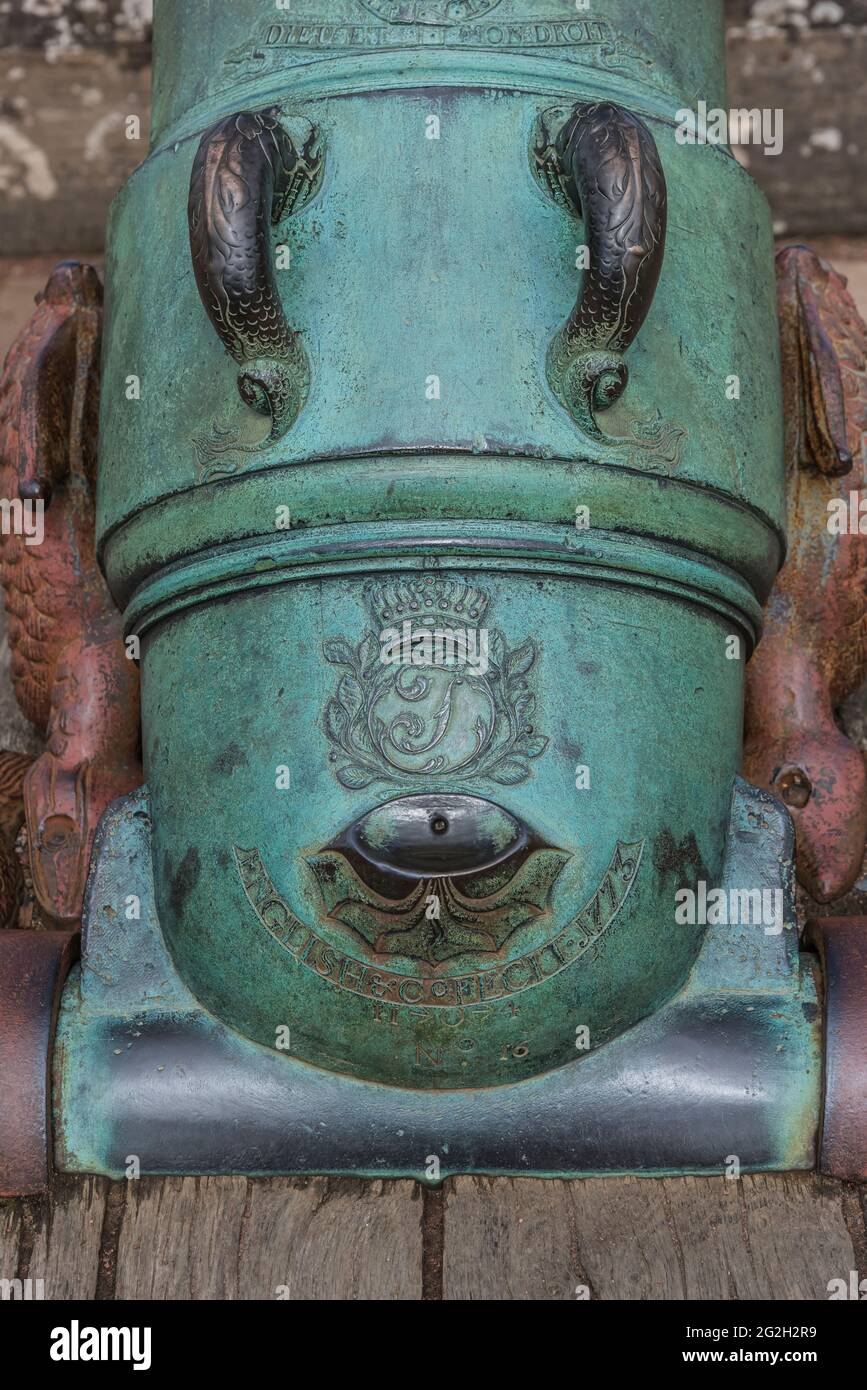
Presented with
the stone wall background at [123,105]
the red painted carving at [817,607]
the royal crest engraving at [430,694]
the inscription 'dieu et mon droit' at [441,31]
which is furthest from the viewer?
the stone wall background at [123,105]

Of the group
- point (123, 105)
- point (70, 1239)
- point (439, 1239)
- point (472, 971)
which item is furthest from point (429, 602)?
point (123, 105)

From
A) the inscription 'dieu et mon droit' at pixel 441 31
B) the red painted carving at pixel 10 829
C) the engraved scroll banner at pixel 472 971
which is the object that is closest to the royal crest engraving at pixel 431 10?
the inscription 'dieu et mon droit' at pixel 441 31

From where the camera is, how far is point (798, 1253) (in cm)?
195

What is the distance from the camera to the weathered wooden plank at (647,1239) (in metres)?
1.91

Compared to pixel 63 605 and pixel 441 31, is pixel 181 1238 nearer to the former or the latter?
pixel 63 605

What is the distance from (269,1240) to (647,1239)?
386 millimetres

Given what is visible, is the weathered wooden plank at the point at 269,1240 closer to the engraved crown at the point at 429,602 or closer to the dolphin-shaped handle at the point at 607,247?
the engraved crown at the point at 429,602

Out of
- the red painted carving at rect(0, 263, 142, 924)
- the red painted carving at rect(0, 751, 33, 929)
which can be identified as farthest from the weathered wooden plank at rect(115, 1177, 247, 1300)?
the red painted carving at rect(0, 751, 33, 929)

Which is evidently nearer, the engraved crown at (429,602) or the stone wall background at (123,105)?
the engraved crown at (429,602)

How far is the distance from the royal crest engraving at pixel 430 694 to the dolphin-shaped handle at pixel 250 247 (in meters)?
0.25

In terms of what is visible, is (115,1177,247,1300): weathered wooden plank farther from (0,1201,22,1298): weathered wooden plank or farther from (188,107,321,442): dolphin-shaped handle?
(188,107,321,442): dolphin-shaped handle

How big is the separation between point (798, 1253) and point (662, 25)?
139cm

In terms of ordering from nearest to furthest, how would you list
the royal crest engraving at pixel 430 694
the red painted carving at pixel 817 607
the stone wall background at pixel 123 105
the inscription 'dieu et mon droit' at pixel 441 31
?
the royal crest engraving at pixel 430 694
the inscription 'dieu et mon droit' at pixel 441 31
the red painted carving at pixel 817 607
the stone wall background at pixel 123 105

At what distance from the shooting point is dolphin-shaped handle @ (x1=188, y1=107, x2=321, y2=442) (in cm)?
195
